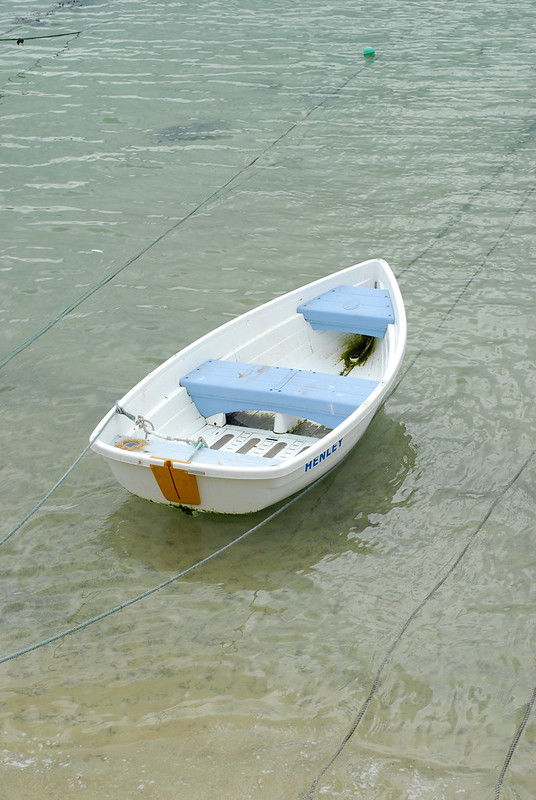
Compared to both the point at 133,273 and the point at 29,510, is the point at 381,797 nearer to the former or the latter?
the point at 29,510

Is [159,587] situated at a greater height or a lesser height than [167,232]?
lesser

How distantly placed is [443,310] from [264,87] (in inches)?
331

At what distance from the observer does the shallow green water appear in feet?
17.6

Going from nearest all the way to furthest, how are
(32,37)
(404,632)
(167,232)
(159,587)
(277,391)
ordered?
(404,632), (159,587), (277,391), (167,232), (32,37)

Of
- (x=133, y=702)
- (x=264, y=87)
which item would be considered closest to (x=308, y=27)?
(x=264, y=87)

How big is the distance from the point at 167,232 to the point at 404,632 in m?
7.35

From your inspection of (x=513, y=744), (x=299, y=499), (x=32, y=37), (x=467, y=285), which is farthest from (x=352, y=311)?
→ (x=32, y=37)

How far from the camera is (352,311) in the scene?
8594mm

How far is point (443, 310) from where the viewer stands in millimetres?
9977

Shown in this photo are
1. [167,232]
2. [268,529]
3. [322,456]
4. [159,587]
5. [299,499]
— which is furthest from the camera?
[167,232]

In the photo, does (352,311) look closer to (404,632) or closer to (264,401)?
(264,401)

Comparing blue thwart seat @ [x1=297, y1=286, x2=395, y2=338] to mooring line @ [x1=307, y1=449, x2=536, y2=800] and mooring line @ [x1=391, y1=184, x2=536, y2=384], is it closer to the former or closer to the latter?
mooring line @ [x1=391, y1=184, x2=536, y2=384]

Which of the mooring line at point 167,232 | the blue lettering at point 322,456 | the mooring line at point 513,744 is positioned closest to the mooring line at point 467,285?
the blue lettering at point 322,456

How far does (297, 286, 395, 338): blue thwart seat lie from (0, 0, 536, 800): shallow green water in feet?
2.31
